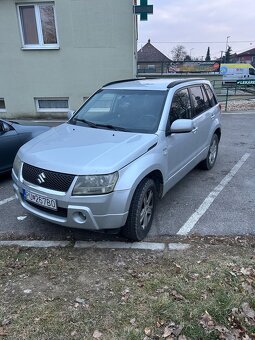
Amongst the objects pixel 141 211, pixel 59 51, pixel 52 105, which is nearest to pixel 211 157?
pixel 141 211

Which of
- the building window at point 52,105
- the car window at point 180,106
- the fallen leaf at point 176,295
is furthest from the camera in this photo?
the building window at point 52,105

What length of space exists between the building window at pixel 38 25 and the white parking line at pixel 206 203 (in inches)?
306

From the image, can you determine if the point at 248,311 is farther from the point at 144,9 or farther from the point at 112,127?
the point at 144,9

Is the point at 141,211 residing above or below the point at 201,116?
below

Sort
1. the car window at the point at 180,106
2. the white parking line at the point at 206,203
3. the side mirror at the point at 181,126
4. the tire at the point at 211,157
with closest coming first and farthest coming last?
the side mirror at the point at 181,126
the white parking line at the point at 206,203
the car window at the point at 180,106
the tire at the point at 211,157

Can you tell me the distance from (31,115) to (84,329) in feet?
32.8

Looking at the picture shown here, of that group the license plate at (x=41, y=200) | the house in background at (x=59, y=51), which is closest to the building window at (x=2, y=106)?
the house in background at (x=59, y=51)

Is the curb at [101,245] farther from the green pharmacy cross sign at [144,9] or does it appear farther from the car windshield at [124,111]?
the green pharmacy cross sign at [144,9]

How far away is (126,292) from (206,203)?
224cm

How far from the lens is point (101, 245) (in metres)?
3.48

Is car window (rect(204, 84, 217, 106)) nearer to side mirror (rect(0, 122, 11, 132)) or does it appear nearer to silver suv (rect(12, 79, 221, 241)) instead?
silver suv (rect(12, 79, 221, 241))

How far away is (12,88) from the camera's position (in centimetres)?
1084

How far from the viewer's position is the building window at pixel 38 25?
1002 cm

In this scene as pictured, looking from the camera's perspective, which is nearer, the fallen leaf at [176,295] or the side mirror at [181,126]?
the fallen leaf at [176,295]
